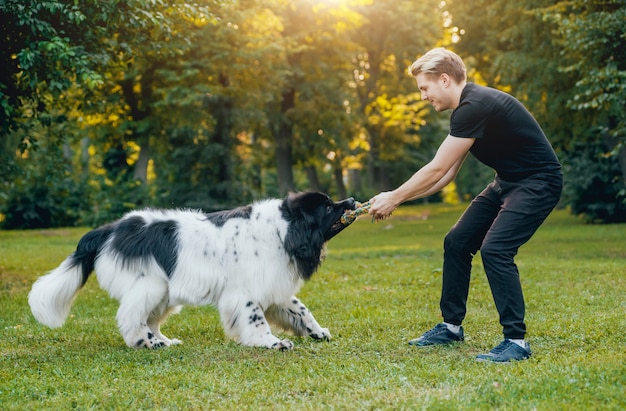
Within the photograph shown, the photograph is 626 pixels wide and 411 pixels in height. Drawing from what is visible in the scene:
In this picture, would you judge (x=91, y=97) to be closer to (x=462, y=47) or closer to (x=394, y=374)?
(x=394, y=374)

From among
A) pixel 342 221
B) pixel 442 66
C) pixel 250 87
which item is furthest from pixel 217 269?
pixel 250 87

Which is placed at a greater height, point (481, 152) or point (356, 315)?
point (481, 152)

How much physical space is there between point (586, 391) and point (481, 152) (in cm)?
198

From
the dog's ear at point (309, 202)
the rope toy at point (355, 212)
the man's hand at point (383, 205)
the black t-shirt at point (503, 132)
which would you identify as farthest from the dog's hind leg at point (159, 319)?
the black t-shirt at point (503, 132)

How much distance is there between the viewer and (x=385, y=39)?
3353 centimetres

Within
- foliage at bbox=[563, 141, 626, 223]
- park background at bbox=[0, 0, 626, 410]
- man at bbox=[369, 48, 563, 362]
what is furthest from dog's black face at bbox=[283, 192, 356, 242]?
foliage at bbox=[563, 141, 626, 223]

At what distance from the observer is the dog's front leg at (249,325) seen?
6012mm

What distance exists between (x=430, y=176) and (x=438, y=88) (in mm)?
695

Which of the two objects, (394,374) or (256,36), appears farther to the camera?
(256,36)

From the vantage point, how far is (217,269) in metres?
6.13

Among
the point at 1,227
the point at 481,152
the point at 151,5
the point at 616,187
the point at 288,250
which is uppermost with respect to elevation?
the point at 151,5

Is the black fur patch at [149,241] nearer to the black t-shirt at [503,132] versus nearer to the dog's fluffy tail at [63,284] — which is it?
the dog's fluffy tail at [63,284]

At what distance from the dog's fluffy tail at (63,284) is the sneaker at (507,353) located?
137 inches

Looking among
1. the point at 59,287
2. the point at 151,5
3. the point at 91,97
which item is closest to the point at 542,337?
the point at 59,287
